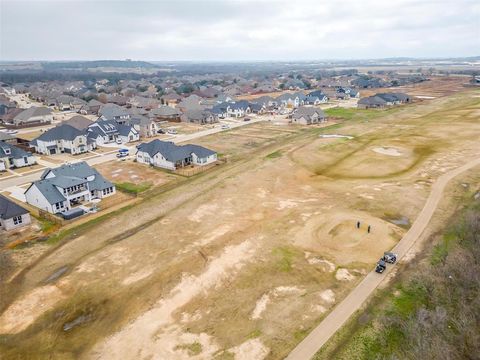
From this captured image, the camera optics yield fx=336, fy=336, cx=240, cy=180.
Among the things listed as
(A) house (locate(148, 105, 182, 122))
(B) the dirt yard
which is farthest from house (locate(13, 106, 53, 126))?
(B) the dirt yard

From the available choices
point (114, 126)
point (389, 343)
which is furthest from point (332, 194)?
point (114, 126)

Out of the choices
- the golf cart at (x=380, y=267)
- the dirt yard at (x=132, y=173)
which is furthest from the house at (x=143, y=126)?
the golf cart at (x=380, y=267)

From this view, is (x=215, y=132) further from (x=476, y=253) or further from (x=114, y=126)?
(x=476, y=253)

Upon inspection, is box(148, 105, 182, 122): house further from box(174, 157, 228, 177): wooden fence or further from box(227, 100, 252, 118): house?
box(174, 157, 228, 177): wooden fence

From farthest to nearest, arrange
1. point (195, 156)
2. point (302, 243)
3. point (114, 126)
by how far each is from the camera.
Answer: point (114, 126) → point (195, 156) → point (302, 243)

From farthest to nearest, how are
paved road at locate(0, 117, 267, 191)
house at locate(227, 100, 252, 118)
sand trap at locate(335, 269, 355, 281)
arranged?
house at locate(227, 100, 252, 118), paved road at locate(0, 117, 267, 191), sand trap at locate(335, 269, 355, 281)
